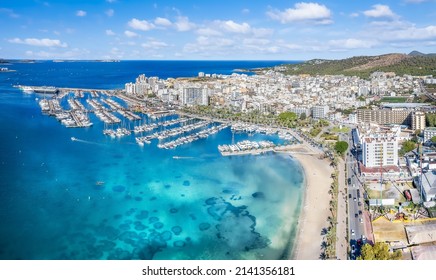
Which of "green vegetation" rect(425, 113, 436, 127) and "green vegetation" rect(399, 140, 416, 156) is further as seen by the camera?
"green vegetation" rect(425, 113, 436, 127)

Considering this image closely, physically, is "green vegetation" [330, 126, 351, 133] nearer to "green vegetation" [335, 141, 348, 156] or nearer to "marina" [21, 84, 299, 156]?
"marina" [21, 84, 299, 156]

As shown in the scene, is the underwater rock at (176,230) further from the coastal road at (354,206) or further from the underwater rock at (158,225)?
the coastal road at (354,206)

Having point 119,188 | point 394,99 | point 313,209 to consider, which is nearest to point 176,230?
point 119,188

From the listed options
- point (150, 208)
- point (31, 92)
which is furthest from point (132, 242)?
point (31, 92)

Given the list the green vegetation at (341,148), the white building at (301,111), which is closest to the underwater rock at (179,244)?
the green vegetation at (341,148)

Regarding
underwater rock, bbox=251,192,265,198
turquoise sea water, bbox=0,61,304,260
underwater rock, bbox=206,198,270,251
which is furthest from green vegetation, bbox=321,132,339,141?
underwater rock, bbox=206,198,270,251

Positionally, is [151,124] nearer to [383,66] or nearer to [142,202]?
[142,202]
